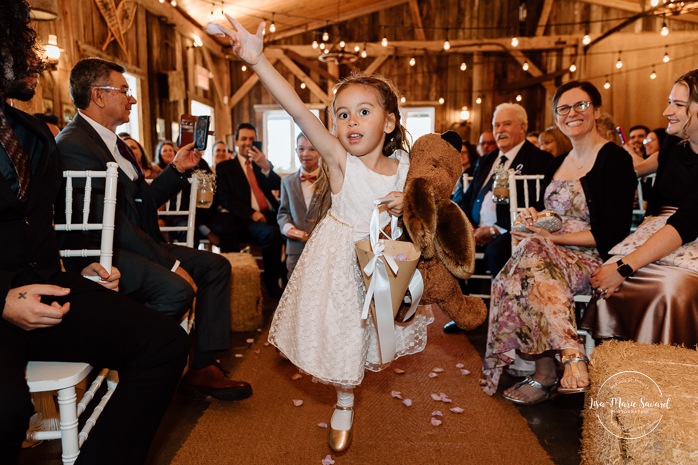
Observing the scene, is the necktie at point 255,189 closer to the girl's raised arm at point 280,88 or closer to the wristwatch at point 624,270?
the girl's raised arm at point 280,88

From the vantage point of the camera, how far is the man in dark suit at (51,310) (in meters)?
1.31

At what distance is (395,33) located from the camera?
1091 cm

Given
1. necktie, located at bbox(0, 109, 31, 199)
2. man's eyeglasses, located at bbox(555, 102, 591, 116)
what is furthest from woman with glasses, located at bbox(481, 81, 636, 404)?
necktie, located at bbox(0, 109, 31, 199)

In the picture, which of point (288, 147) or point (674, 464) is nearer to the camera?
point (674, 464)

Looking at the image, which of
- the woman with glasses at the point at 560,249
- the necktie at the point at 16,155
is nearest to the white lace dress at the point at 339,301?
the woman with glasses at the point at 560,249

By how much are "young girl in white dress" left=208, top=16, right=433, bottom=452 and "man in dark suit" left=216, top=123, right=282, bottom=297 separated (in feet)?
8.19

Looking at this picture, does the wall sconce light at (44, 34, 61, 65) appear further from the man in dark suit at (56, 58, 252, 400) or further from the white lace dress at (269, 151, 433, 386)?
the white lace dress at (269, 151, 433, 386)

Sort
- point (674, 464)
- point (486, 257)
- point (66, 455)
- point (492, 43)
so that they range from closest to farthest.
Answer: point (674, 464), point (66, 455), point (486, 257), point (492, 43)

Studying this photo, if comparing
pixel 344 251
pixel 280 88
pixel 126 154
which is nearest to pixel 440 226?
pixel 344 251

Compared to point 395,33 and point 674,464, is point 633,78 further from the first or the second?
point 674,464

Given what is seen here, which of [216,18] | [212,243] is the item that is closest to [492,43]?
[216,18]

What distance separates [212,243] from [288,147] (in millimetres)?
6894

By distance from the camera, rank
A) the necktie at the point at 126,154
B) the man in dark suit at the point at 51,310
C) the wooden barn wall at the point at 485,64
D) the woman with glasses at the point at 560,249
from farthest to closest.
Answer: the wooden barn wall at the point at 485,64, the necktie at the point at 126,154, the woman with glasses at the point at 560,249, the man in dark suit at the point at 51,310

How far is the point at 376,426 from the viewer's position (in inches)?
83.6
